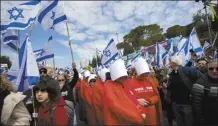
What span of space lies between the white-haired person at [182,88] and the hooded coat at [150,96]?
601 millimetres

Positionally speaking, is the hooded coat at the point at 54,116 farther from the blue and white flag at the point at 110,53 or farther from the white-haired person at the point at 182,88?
the blue and white flag at the point at 110,53

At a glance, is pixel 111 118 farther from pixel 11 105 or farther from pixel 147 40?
pixel 147 40

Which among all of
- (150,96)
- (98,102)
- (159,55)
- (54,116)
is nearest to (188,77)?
(150,96)

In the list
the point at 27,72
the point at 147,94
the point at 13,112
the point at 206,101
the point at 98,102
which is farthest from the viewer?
the point at 98,102

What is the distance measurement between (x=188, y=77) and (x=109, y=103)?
242 centimetres

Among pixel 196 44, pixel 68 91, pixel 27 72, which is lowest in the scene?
pixel 68 91

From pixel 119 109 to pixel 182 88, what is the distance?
2.43m

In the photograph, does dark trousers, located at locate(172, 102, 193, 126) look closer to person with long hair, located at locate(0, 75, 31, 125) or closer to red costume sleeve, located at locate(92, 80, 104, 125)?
red costume sleeve, located at locate(92, 80, 104, 125)

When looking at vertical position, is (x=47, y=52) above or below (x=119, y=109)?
above

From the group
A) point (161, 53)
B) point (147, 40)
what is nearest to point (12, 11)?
point (161, 53)

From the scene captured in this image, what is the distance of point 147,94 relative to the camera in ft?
17.9

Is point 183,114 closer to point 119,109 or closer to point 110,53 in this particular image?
point 119,109

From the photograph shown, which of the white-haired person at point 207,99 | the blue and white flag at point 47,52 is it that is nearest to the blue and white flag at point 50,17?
the blue and white flag at point 47,52

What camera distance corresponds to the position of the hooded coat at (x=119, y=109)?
156 inches
